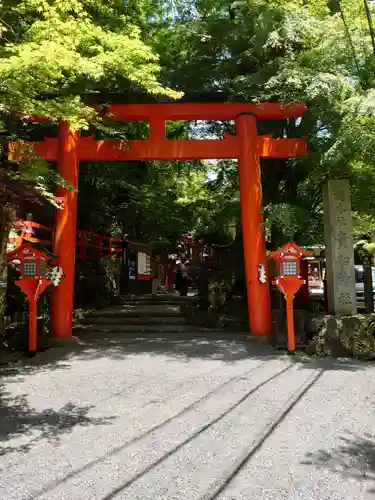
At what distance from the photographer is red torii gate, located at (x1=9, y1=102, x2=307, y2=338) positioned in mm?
9289

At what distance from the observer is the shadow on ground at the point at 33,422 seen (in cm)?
401

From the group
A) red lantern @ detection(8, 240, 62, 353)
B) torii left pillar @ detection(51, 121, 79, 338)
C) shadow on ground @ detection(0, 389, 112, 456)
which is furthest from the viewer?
torii left pillar @ detection(51, 121, 79, 338)

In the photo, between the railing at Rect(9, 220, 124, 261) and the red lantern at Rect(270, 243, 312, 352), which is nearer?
the red lantern at Rect(270, 243, 312, 352)

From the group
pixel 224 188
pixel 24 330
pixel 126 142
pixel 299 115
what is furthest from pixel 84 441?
pixel 224 188

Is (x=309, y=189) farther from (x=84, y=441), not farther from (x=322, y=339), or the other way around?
(x=84, y=441)

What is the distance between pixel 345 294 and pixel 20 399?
19.6 feet

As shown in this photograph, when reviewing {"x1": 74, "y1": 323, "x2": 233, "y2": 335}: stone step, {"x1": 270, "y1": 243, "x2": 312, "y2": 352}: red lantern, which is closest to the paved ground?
{"x1": 270, "y1": 243, "x2": 312, "y2": 352}: red lantern

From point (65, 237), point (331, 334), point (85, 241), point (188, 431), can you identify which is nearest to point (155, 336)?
point (65, 237)

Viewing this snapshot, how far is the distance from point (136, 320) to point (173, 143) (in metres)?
4.57

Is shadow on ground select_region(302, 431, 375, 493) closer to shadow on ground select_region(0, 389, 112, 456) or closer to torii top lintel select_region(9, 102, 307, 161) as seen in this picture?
shadow on ground select_region(0, 389, 112, 456)

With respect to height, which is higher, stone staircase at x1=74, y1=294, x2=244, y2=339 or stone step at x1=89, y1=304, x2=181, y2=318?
stone step at x1=89, y1=304, x2=181, y2=318

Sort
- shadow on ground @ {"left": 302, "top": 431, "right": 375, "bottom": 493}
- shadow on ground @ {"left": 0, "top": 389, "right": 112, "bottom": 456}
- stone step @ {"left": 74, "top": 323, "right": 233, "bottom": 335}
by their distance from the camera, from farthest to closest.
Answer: stone step @ {"left": 74, "top": 323, "right": 233, "bottom": 335}, shadow on ground @ {"left": 0, "top": 389, "right": 112, "bottom": 456}, shadow on ground @ {"left": 302, "top": 431, "right": 375, "bottom": 493}

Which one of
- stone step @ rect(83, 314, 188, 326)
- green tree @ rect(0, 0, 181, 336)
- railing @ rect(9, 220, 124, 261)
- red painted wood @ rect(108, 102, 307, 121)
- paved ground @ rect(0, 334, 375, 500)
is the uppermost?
red painted wood @ rect(108, 102, 307, 121)

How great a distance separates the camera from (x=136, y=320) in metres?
11.3
